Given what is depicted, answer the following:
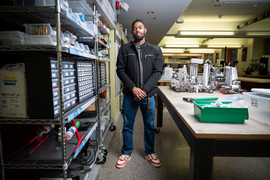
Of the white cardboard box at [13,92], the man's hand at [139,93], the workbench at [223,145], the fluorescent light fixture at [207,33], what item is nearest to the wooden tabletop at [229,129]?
the workbench at [223,145]

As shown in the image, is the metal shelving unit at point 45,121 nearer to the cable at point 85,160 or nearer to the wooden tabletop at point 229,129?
the cable at point 85,160

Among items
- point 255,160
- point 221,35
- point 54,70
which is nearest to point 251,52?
point 221,35

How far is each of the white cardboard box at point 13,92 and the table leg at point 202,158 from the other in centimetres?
115

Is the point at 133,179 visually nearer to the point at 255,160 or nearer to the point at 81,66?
the point at 81,66

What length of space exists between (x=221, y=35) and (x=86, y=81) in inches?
293

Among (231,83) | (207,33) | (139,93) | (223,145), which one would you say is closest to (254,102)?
(223,145)

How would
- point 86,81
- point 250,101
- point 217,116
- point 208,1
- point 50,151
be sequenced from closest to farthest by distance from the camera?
1. point 217,116
2. point 250,101
3. point 50,151
4. point 86,81
5. point 208,1

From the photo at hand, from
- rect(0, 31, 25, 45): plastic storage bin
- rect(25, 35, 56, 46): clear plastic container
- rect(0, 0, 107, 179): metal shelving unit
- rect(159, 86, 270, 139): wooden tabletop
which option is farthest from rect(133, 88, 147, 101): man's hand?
rect(0, 31, 25, 45): plastic storage bin

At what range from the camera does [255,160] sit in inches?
82.6

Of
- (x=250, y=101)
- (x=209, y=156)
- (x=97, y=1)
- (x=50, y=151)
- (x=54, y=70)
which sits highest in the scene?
(x=97, y=1)

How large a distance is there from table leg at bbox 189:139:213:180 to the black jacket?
1005mm

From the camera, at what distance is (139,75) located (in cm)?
192

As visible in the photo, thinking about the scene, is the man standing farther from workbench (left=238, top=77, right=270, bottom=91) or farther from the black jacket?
workbench (left=238, top=77, right=270, bottom=91)

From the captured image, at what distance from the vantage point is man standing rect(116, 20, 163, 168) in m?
1.88
